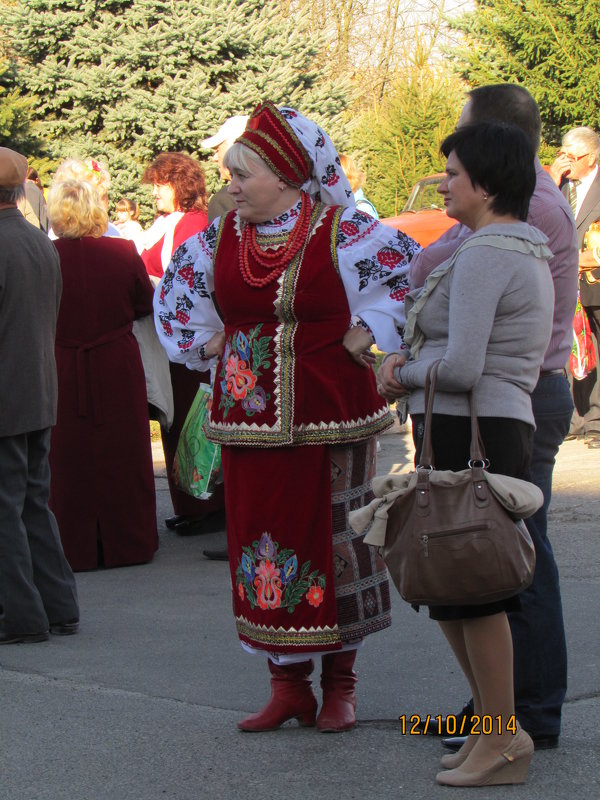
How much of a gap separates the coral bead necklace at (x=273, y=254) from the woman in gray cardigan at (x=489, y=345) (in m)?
0.67

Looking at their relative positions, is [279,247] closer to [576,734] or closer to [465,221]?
[465,221]

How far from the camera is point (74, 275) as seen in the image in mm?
6375

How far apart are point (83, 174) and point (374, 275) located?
2.90 m

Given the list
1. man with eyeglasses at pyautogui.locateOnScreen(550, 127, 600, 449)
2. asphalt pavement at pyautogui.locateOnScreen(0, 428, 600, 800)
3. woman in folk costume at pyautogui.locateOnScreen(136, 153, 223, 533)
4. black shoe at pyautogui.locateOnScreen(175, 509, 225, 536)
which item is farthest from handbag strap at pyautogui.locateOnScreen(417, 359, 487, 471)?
man with eyeglasses at pyautogui.locateOnScreen(550, 127, 600, 449)

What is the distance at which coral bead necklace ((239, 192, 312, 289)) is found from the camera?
400 centimetres

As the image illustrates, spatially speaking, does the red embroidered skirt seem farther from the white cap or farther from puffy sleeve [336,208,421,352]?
the white cap

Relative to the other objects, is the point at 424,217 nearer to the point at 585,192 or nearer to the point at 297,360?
the point at 585,192

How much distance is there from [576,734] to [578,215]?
5439 millimetres

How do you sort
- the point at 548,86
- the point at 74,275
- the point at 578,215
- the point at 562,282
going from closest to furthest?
the point at 562,282, the point at 74,275, the point at 578,215, the point at 548,86

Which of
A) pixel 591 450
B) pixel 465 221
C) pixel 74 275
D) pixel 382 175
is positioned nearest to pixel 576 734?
pixel 465 221

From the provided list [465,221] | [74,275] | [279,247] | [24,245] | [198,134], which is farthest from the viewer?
[198,134]

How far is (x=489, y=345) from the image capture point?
3.33 metres

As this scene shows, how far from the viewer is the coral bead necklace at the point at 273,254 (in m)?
4.00

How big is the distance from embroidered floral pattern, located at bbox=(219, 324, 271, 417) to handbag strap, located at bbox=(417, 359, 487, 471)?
31.0 inches
